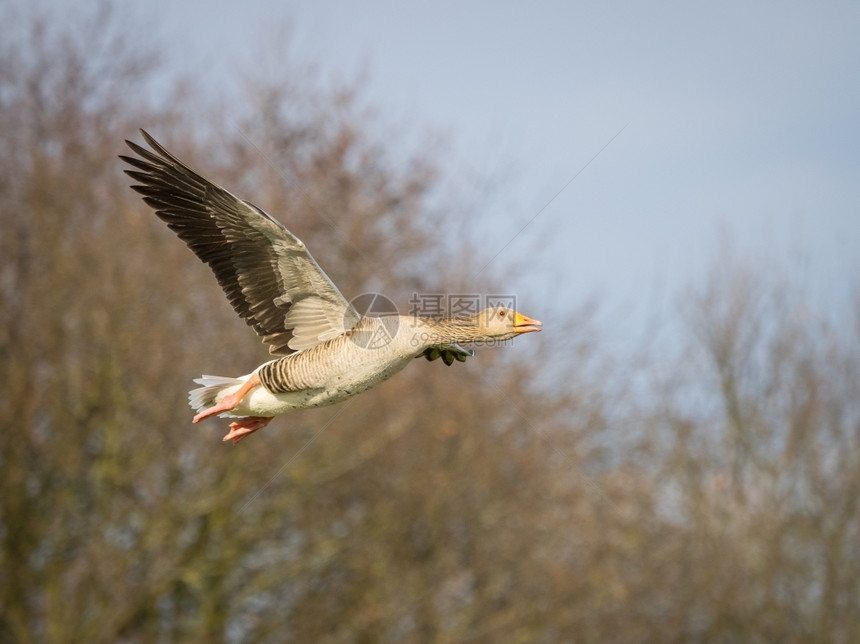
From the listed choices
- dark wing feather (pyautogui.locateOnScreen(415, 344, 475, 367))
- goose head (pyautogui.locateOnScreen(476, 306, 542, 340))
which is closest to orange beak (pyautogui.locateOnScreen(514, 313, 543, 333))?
goose head (pyautogui.locateOnScreen(476, 306, 542, 340))

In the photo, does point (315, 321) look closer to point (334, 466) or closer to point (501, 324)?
point (501, 324)

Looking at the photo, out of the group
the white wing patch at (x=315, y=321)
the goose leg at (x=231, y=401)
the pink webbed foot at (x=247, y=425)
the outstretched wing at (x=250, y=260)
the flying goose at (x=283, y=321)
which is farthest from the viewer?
the pink webbed foot at (x=247, y=425)

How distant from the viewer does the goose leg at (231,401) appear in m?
7.68

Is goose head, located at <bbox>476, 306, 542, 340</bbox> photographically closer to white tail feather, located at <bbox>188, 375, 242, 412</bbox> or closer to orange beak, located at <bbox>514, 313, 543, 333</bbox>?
orange beak, located at <bbox>514, 313, 543, 333</bbox>

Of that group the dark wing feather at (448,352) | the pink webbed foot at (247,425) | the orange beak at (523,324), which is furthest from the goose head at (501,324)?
the pink webbed foot at (247,425)

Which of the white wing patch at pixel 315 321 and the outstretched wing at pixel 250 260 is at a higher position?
the outstretched wing at pixel 250 260

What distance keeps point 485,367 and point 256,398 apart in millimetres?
15745

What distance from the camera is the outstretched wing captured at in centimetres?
784

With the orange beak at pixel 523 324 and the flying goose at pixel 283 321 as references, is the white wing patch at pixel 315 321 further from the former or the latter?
the orange beak at pixel 523 324

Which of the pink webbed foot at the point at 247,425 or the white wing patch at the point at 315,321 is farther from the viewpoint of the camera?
the pink webbed foot at the point at 247,425

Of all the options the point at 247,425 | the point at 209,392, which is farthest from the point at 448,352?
the point at 209,392

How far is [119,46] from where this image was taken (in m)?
24.6

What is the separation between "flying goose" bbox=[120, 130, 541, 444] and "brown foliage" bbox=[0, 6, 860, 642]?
412 inches

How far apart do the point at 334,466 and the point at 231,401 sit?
12389 mm
